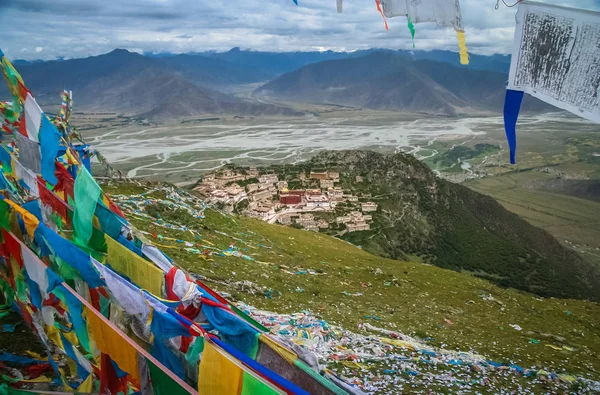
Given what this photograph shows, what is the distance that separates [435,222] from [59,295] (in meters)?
48.2

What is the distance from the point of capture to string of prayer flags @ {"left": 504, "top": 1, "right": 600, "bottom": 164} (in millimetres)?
3734

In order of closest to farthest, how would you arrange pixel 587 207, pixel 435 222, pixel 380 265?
1. pixel 380 265
2. pixel 435 222
3. pixel 587 207

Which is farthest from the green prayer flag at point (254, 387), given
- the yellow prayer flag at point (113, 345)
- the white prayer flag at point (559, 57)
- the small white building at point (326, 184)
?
the small white building at point (326, 184)

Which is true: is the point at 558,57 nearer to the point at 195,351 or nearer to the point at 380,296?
the point at 195,351

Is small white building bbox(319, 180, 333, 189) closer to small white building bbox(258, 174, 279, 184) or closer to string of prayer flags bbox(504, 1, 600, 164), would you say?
small white building bbox(258, 174, 279, 184)

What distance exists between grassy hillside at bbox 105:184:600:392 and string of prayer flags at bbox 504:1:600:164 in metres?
7.65

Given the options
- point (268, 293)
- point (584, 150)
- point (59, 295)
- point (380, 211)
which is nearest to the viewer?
point (59, 295)

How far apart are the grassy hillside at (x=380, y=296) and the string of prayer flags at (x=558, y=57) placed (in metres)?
7.65

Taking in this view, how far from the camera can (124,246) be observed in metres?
4.87

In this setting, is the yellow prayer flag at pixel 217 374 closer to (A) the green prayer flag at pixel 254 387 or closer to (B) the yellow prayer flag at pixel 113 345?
(A) the green prayer flag at pixel 254 387

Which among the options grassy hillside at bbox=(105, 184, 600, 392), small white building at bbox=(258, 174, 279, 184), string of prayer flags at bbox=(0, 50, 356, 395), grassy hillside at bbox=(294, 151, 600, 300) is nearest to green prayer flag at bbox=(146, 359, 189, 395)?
string of prayer flags at bbox=(0, 50, 356, 395)

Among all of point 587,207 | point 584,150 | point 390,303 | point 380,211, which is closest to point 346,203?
point 380,211

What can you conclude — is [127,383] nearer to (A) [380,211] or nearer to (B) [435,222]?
(A) [380,211]

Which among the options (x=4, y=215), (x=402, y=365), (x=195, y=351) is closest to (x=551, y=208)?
(x=402, y=365)
